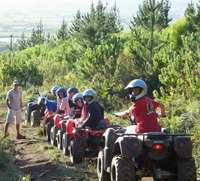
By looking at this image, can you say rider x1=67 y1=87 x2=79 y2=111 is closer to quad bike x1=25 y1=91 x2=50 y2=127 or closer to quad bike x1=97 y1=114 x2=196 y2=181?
quad bike x1=25 y1=91 x2=50 y2=127

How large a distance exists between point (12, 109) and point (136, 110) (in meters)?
8.35

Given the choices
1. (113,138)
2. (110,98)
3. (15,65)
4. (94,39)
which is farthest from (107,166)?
(15,65)

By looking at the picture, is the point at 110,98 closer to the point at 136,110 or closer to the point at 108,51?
the point at 108,51

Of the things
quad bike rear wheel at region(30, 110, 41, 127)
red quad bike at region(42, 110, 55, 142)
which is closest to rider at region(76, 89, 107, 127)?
red quad bike at region(42, 110, 55, 142)

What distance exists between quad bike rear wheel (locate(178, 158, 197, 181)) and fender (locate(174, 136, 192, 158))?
5.8 inches

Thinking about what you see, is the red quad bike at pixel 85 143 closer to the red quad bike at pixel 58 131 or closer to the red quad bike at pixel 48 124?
the red quad bike at pixel 58 131

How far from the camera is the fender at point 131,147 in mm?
8344

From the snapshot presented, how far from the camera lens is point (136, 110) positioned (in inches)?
349

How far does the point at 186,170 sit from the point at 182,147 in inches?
15.4

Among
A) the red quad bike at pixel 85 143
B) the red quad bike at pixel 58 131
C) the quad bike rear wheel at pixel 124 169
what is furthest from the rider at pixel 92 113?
the quad bike rear wheel at pixel 124 169

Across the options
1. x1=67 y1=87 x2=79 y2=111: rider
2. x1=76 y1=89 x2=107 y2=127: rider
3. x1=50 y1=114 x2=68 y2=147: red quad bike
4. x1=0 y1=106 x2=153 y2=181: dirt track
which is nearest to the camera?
x1=0 y1=106 x2=153 y2=181: dirt track

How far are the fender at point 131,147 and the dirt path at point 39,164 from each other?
219 centimetres

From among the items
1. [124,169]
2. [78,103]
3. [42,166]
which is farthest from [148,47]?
[124,169]

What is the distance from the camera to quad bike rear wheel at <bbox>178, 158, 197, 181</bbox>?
8.41 metres
